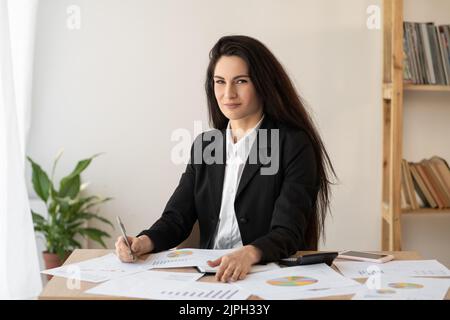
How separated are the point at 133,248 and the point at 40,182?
177 centimetres

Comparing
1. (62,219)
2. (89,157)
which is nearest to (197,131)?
(89,157)

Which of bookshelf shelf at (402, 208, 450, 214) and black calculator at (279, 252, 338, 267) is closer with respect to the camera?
black calculator at (279, 252, 338, 267)

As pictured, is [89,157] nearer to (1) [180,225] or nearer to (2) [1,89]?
(2) [1,89]

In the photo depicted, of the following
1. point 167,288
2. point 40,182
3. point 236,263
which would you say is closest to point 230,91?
point 236,263

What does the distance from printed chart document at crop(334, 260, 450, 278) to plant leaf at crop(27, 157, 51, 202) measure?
206 cm

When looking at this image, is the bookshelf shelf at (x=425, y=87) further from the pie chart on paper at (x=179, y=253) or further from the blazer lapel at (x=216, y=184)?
the pie chart on paper at (x=179, y=253)

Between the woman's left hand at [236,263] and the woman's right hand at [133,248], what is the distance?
236 millimetres

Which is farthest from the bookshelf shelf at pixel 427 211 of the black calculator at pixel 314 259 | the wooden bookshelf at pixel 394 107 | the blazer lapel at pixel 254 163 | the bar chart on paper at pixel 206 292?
the bar chart on paper at pixel 206 292

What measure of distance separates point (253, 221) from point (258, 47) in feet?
1.85

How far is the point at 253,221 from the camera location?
2.22m

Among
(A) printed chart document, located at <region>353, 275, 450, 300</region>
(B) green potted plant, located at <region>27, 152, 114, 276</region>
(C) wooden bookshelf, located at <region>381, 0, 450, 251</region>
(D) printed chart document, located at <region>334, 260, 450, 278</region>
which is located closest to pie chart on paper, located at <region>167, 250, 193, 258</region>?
(D) printed chart document, located at <region>334, 260, 450, 278</region>

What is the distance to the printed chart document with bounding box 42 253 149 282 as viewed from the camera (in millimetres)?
1679

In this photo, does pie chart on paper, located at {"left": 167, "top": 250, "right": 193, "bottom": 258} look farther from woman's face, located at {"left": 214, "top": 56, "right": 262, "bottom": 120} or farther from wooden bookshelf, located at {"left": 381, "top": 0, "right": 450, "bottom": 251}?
wooden bookshelf, located at {"left": 381, "top": 0, "right": 450, "bottom": 251}
